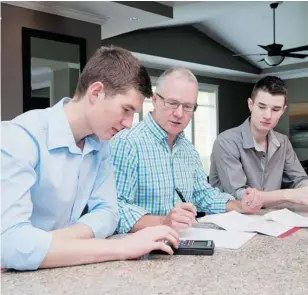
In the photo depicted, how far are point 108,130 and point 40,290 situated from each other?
0.50 metres

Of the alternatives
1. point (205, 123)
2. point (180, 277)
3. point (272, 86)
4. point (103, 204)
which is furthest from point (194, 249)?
point (205, 123)

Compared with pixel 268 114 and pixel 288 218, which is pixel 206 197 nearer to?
pixel 288 218

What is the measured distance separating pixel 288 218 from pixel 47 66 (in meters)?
3.75

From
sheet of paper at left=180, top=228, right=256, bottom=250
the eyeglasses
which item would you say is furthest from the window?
sheet of paper at left=180, top=228, right=256, bottom=250

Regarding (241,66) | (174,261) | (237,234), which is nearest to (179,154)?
(237,234)

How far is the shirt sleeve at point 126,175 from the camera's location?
158cm

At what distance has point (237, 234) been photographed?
1.41 metres

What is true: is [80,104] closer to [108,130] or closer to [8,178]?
[108,130]

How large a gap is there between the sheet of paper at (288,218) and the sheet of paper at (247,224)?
27 mm

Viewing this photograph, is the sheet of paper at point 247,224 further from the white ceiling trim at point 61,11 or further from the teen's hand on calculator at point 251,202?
the white ceiling trim at point 61,11

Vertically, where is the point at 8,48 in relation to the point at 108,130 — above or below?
above

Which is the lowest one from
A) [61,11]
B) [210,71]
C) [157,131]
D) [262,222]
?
[262,222]

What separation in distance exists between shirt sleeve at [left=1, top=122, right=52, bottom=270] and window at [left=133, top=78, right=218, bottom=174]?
8187 millimetres

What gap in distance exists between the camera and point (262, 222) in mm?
1628
